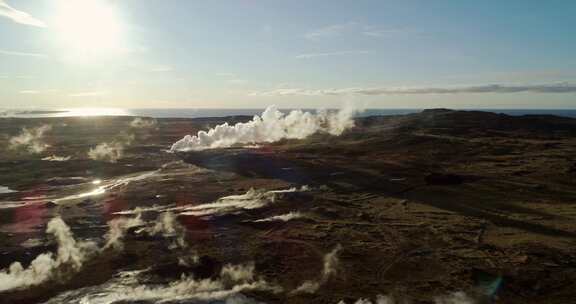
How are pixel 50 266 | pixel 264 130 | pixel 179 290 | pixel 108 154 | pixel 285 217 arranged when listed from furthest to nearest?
1. pixel 264 130
2. pixel 108 154
3. pixel 285 217
4. pixel 50 266
5. pixel 179 290

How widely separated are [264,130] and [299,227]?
62892 mm

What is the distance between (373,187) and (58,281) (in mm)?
30921

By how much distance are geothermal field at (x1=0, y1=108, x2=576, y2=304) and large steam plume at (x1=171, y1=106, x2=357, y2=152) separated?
47.3 ft

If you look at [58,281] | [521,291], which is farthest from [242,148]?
[521,291]

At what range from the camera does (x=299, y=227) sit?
34.8 meters

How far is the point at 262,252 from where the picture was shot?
29500 millimetres

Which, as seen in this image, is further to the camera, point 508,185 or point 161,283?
point 508,185

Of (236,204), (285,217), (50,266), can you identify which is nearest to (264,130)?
(236,204)

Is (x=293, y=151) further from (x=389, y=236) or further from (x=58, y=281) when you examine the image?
(x=58, y=281)

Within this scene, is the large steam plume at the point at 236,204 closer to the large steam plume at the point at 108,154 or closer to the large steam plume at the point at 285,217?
the large steam plume at the point at 285,217

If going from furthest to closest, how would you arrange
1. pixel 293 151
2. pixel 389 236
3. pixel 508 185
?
pixel 293 151, pixel 508 185, pixel 389 236

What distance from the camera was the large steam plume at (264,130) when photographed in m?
89.8

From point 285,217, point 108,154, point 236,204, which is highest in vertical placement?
point 285,217

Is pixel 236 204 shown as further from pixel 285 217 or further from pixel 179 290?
pixel 179 290
